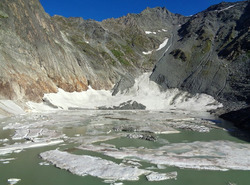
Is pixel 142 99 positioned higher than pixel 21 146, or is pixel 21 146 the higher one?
pixel 142 99

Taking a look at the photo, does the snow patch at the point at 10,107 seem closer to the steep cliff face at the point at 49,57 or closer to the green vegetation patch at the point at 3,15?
the steep cliff face at the point at 49,57

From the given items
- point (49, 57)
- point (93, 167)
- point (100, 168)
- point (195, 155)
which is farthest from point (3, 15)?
point (195, 155)

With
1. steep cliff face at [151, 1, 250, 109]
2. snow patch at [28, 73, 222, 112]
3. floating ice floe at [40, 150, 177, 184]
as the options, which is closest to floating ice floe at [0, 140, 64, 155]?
floating ice floe at [40, 150, 177, 184]

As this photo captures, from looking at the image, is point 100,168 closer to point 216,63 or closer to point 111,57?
point 216,63

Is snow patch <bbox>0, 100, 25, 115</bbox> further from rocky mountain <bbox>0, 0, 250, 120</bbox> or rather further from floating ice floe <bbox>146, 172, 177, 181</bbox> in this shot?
floating ice floe <bbox>146, 172, 177, 181</bbox>

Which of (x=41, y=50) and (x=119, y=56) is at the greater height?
(x=119, y=56)

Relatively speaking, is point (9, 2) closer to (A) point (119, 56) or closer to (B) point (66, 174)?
(A) point (119, 56)

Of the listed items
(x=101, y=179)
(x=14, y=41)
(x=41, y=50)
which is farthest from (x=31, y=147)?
(x=41, y=50)
